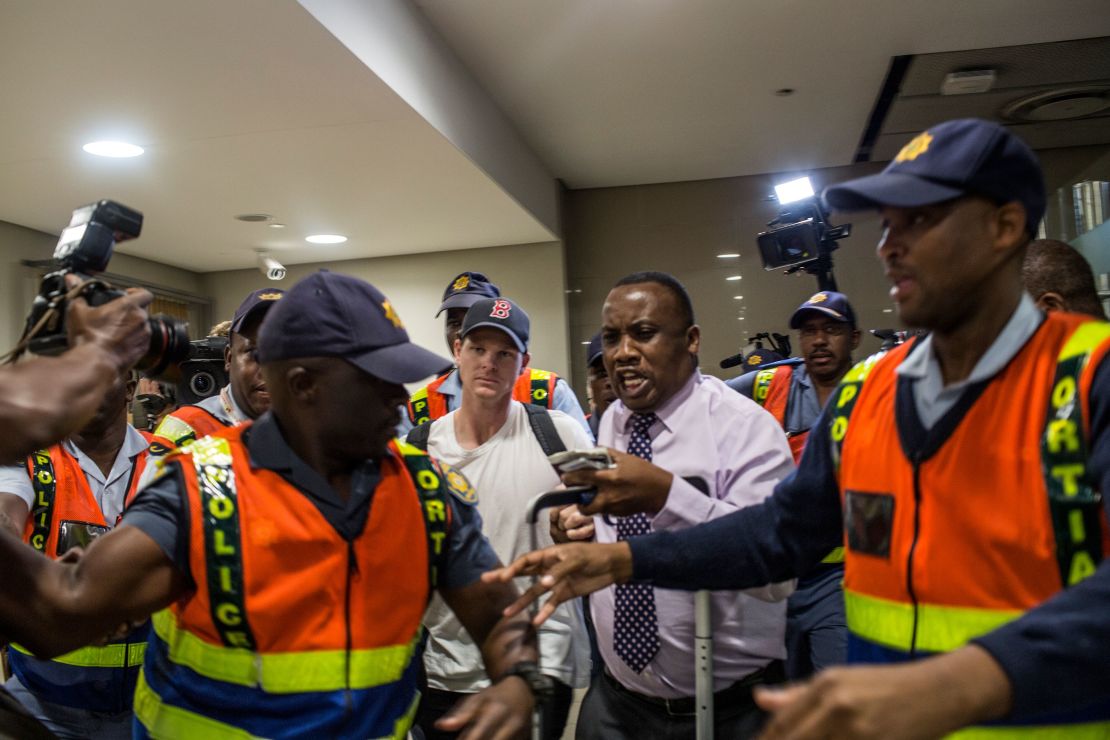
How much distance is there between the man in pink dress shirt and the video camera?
6.81ft

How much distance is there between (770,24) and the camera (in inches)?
188

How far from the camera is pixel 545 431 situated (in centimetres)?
282

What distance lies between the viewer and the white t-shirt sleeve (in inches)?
90.5

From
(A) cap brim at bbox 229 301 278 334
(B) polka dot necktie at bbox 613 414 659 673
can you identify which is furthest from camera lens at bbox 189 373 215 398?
(B) polka dot necktie at bbox 613 414 659 673

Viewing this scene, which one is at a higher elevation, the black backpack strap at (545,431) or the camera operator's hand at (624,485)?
the black backpack strap at (545,431)

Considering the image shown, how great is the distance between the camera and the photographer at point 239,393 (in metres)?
2.70

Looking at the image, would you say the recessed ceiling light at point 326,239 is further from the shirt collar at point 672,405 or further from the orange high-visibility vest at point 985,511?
the orange high-visibility vest at point 985,511

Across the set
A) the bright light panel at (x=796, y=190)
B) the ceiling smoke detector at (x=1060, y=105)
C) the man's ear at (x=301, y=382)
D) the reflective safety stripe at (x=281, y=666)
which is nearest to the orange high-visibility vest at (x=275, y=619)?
the reflective safety stripe at (x=281, y=666)

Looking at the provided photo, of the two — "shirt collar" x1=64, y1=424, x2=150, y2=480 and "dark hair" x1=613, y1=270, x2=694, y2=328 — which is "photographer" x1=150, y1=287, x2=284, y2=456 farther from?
"dark hair" x1=613, y1=270, x2=694, y2=328

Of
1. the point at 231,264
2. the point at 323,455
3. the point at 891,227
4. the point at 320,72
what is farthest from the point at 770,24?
the point at 231,264

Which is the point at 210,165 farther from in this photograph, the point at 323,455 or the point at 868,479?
the point at 868,479

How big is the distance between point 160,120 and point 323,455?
3289 millimetres

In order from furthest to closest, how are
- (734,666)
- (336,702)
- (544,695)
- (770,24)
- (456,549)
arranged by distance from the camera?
(770,24), (734,666), (456,549), (544,695), (336,702)

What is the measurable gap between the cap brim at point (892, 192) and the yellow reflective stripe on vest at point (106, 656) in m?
2.03
